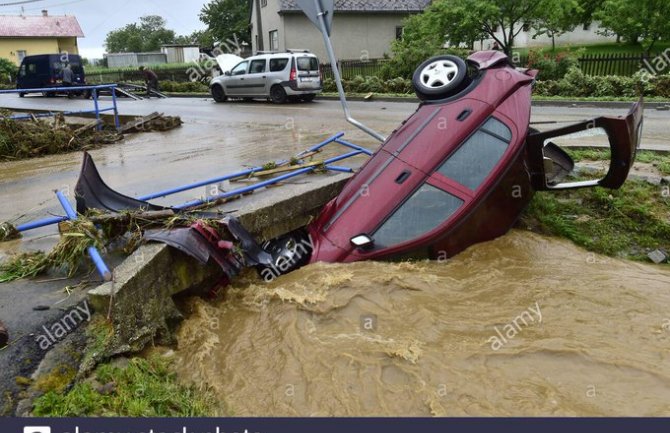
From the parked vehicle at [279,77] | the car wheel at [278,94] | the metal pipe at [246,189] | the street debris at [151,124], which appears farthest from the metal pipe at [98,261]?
the car wheel at [278,94]

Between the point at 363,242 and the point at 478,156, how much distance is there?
4.65 feet

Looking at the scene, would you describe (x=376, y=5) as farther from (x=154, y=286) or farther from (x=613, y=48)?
(x=154, y=286)

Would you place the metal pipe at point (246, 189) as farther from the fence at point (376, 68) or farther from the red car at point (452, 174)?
the fence at point (376, 68)

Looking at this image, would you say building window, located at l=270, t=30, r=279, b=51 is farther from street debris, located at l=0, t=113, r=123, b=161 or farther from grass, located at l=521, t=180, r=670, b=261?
grass, located at l=521, t=180, r=670, b=261

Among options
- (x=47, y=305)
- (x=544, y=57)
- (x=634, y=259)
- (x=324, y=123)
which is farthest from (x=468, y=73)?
(x=544, y=57)

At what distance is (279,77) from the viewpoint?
19234 millimetres

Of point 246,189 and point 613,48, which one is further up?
point 613,48

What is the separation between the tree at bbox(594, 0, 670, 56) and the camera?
2049 cm

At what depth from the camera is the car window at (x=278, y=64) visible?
63.3 ft

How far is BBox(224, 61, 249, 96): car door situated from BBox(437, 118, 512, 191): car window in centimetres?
1659

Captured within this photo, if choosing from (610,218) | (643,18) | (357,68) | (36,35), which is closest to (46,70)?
(357,68)

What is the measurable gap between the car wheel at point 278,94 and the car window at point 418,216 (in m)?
15.1

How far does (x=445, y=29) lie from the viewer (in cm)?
2214
